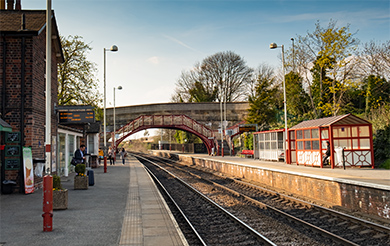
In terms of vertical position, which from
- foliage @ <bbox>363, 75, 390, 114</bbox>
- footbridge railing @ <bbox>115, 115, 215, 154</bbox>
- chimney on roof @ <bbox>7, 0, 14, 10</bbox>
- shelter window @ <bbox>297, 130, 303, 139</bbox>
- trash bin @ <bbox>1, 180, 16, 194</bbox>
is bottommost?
trash bin @ <bbox>1, 180, 16, 194</bbox>

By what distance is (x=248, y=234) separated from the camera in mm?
8422

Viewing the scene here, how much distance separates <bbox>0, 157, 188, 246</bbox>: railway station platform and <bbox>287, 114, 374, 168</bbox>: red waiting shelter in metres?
9.99

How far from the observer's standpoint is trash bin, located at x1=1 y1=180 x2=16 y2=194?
12.7 meters

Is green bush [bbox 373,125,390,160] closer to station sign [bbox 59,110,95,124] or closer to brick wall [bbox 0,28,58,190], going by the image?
station sign [bbox 59,110,95,124]

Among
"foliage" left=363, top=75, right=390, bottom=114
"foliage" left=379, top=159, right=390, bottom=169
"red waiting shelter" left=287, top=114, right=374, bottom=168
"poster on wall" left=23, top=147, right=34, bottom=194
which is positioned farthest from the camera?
"foliage" left=363, top=75, right=390, bottom=114

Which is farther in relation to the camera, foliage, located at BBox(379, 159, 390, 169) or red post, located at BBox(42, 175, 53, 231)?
foliage, located at BBox(379, 159, 390, 169)

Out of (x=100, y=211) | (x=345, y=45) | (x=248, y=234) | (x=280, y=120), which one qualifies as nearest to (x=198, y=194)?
(x=100, y=211)

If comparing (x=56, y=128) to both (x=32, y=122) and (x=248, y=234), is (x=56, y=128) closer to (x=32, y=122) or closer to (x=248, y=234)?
(x=32, y=122)

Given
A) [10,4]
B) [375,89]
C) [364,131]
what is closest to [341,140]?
[364,131]

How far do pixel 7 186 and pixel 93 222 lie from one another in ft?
19.7

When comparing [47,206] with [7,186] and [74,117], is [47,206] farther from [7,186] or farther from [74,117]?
[74,117]

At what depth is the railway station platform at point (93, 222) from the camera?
274 inches

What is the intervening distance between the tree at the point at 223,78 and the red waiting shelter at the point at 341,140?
3954 centimetres

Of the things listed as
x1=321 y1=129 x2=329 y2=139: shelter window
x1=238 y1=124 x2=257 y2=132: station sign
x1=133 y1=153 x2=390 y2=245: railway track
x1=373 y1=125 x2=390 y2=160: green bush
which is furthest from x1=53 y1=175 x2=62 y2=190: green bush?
x1=238 y1=124 x2=257 y2=132: station sign
